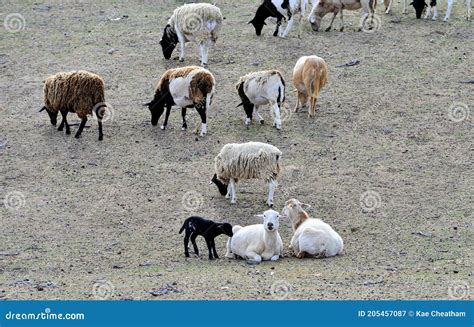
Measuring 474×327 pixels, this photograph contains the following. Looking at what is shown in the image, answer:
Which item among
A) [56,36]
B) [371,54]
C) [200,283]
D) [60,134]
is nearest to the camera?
[200,283]

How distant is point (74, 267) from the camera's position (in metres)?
14.0

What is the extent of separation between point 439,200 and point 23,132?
803cm

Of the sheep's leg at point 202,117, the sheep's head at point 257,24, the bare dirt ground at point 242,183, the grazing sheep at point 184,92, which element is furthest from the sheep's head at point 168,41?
the sheep's leg at point 202,117

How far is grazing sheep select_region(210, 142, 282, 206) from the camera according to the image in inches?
642

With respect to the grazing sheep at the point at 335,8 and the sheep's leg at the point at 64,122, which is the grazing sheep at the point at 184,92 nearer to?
the sheep's leg at the point at 64,122

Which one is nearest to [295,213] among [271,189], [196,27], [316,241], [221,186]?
[316,241]

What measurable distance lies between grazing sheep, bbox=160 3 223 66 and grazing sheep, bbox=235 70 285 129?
335 centimetres

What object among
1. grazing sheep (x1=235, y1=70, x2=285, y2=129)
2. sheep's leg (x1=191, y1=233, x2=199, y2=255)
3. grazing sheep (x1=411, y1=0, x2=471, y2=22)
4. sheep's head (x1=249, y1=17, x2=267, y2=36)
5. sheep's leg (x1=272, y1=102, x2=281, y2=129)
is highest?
grazing sheep (x1=411, y1=0, x2=471, y2=22)

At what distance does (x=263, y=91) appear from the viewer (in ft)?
63.5

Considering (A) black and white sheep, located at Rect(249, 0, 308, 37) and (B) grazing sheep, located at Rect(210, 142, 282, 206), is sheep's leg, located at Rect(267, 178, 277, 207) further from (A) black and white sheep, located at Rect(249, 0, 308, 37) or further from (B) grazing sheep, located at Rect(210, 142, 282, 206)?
(A) black and white sheep, located at Rect(249, 0, 308, 37)

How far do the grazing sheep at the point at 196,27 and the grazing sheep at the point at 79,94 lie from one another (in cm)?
386

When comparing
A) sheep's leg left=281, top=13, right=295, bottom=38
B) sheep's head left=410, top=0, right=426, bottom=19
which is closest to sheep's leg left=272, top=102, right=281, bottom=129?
sheep's leg left=281, top=13, right=295, bottom=38

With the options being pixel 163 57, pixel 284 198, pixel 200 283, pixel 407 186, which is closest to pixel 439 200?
pixel 407 186

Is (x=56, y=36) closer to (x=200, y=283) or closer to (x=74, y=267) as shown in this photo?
(x=74, y=267)
